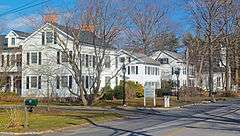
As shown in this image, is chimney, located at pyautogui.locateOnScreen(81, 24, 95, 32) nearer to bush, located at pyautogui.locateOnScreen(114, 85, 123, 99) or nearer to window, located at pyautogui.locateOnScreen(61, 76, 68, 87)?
bush, located at pyautogui.locateOnScreen(114, 85, 123, 99)

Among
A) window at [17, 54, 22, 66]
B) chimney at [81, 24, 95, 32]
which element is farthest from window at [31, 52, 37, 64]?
chimney at [81, 24, 95, 32]

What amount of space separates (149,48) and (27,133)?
72815 mm

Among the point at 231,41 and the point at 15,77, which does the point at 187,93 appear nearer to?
the point at 231,41

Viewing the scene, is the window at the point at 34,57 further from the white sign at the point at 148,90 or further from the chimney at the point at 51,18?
the white sign at the point at 148,90

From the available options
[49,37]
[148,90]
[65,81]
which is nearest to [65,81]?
[65,81]

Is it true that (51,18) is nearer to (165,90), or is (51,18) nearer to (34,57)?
(34,57)

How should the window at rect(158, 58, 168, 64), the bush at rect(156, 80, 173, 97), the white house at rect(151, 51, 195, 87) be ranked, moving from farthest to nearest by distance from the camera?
1. the window at rect(158, 58, 168, 64)
2. the white house at rect(151, 51, 195, 87)
3. the bush at rect(156, 80, 173, 97)

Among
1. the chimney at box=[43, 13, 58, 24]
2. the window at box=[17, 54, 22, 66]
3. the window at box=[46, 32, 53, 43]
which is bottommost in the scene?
the window at box=[17, 54, 22, 66]

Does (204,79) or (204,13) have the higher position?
(204,13)

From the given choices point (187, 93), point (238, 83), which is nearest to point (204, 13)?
point (187, 93)

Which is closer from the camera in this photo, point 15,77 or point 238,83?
point 15,77

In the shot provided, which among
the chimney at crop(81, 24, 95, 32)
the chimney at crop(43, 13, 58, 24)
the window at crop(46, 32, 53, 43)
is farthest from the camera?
the window at crop(46, 32, 53, 43)

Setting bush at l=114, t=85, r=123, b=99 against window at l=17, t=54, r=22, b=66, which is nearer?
bush at l=114, t=85, r=123, b=99

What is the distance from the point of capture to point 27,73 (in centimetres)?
5988
